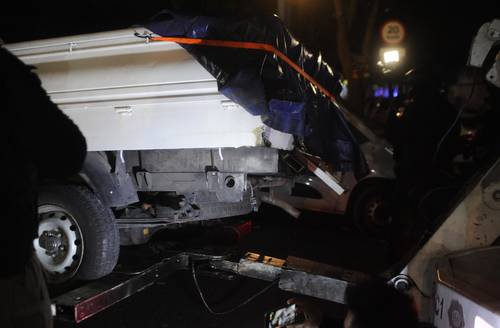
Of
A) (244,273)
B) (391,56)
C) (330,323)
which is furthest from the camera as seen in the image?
(391,56)

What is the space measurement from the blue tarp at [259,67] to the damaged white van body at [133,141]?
5.7 inches

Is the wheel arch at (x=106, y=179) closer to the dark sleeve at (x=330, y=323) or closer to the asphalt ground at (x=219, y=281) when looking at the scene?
the asphalt ground at (x=219, y=281)

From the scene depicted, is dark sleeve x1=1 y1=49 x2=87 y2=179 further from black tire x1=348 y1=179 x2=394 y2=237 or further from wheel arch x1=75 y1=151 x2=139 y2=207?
black tire x1=348 y1=179 x2=394 y2=237

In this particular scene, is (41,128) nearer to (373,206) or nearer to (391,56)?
(373,206)

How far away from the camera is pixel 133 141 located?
11.1ft

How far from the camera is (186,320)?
3.58m

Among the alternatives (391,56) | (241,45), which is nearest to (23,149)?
(241,45)

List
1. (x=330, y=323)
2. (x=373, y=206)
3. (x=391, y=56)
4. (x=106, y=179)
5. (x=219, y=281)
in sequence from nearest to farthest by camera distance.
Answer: (x=330, y=323) → (x=106, y=179) → (x=219, y=281) → (x=373, y=206) → (x=391, y=56)

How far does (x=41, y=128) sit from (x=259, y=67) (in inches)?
67.8

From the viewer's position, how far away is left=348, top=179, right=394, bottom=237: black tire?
5539mm

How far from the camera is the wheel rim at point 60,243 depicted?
328 centimetres

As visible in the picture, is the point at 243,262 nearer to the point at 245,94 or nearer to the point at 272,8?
the point at 245,94

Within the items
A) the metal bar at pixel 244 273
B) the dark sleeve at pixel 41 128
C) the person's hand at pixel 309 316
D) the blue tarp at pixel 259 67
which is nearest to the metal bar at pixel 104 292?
the metal bar at pixel 244 273

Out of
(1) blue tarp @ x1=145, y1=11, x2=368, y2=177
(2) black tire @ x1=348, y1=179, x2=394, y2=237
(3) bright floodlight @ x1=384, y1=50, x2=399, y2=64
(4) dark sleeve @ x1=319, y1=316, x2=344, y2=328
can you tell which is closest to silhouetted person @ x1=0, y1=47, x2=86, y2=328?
(1) blue tarp @ x1=145, y1=11, x2=368, y2=177
